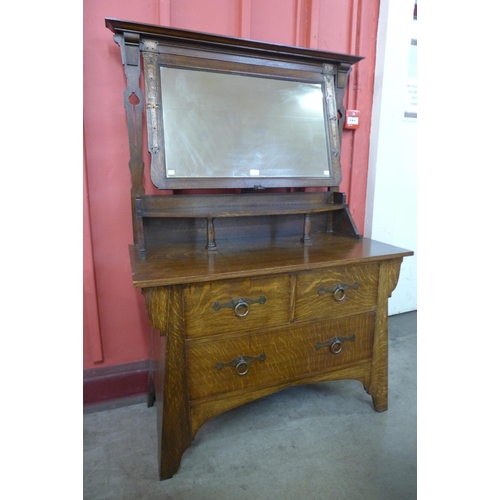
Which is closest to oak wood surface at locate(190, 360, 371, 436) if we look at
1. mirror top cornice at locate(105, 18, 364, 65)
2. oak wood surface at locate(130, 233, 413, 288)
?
oak wood surface at locate(130, 233, 413, 288)

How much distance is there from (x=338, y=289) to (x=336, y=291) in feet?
0.04

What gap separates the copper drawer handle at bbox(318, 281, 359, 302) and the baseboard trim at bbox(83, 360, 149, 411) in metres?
1.05

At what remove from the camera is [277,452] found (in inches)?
60.4

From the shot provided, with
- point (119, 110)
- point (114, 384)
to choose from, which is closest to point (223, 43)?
point (119, 110)

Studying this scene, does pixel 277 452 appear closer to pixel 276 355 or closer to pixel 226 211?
pixel 276 355

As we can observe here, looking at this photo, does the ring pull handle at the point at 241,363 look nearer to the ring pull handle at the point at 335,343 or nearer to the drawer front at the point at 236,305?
the drawer front at the point at 236,305

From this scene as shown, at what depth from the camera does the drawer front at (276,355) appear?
4.45ft

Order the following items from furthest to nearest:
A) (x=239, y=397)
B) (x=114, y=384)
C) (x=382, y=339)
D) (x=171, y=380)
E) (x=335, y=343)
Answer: (x=114, y=384)
(x=382, y=339)
(x=335, y=343)
(x=239, y=397)
(x=171, y=380)

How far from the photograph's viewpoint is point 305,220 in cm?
172

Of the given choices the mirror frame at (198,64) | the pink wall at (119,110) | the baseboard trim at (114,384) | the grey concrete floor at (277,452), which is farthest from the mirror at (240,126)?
the grey concrete floor at (277,452)
